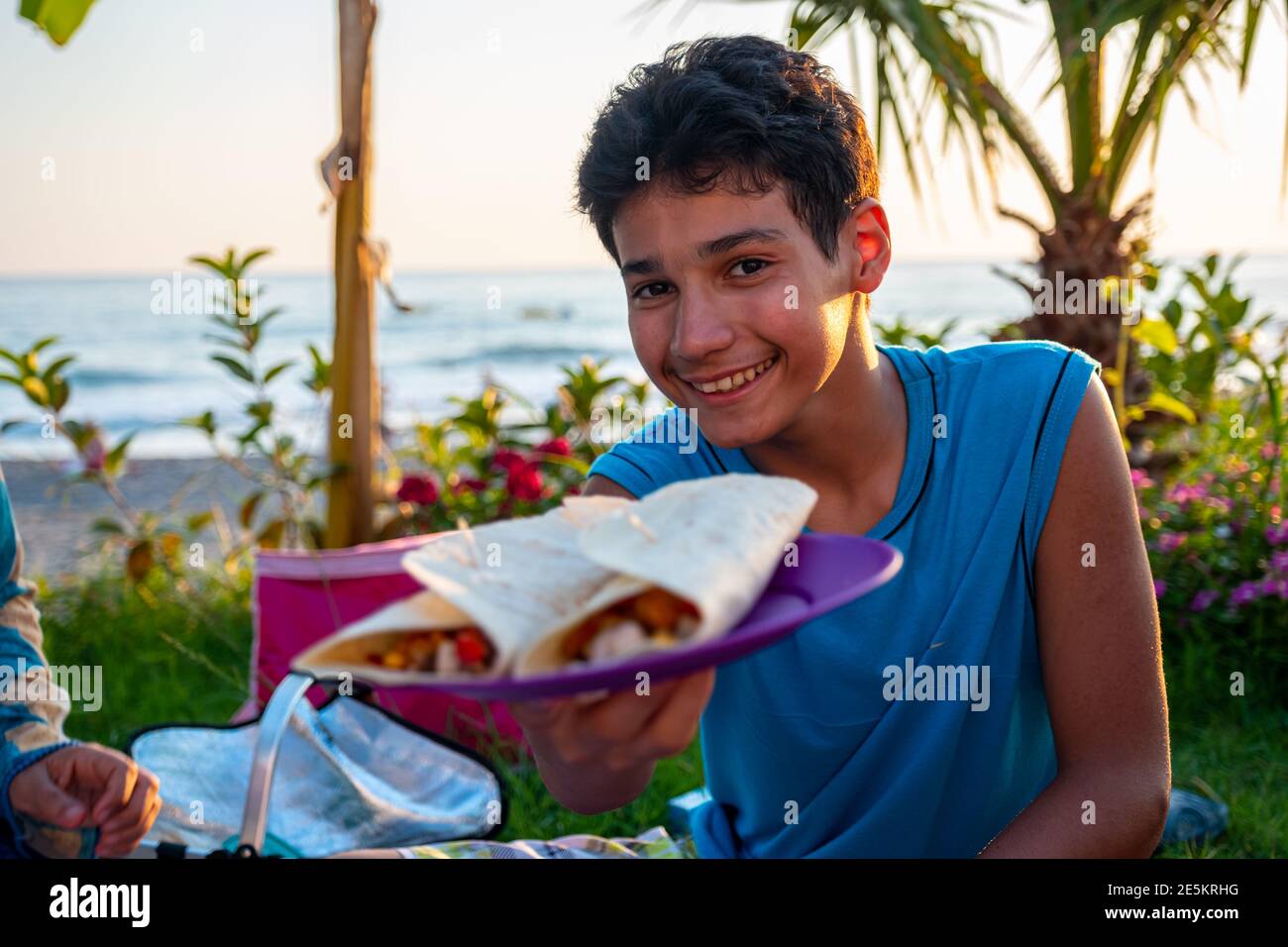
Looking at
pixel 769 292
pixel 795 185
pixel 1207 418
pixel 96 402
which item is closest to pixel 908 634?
pixel 769 292

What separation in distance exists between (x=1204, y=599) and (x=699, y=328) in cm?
298

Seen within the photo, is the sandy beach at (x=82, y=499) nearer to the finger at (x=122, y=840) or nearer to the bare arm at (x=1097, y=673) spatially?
the finger at (x=122, y=840)

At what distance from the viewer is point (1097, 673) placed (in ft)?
5.60

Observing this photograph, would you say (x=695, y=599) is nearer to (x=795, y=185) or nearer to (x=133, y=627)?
(x=795, y=185)

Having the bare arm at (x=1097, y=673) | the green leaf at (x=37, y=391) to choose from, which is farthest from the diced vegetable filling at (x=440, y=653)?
the green leaf at (x=37, y=391)

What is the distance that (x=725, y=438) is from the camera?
1.71m

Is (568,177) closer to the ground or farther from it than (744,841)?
farther from it

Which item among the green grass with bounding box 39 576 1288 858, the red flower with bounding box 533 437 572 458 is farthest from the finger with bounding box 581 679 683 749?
the red flower with bounding box 533 437 572 458

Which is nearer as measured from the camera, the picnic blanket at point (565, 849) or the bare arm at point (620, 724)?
the bare arm at point (620, 724)

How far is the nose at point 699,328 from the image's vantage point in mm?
1600

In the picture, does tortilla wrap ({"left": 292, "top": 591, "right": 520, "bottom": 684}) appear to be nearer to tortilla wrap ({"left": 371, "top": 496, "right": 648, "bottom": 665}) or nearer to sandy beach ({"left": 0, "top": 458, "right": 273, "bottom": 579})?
tortilla wrap ({"left": 371, "top": 496, "right": 648, "bottom": 665})

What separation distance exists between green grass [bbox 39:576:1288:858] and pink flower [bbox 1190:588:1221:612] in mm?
122

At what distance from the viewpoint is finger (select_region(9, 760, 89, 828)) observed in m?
1.83

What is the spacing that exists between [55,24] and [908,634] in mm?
2394
